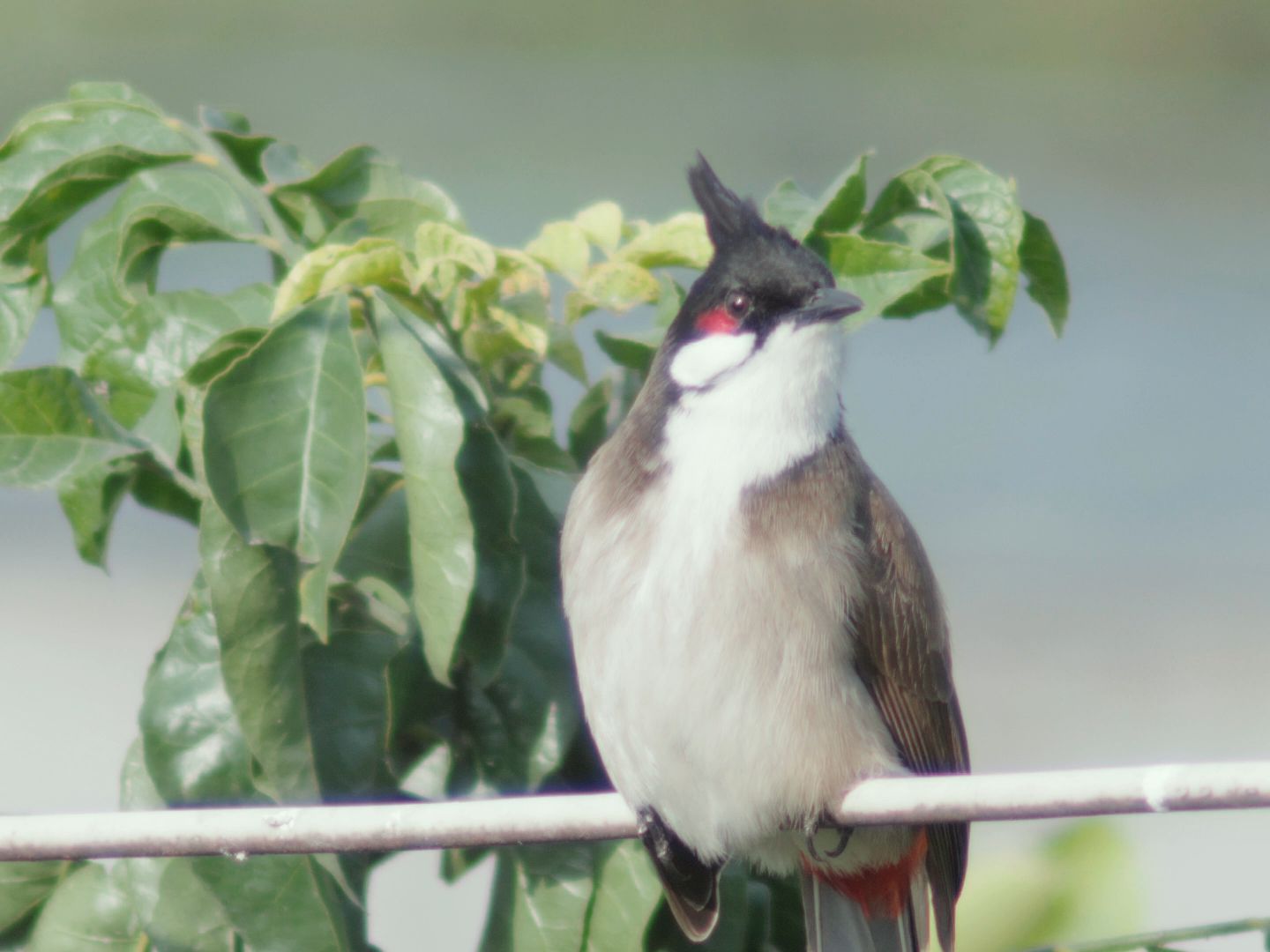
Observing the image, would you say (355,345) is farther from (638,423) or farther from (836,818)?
(836,818)

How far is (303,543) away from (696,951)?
1.74 feet

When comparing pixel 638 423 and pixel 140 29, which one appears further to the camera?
pixel 140 29

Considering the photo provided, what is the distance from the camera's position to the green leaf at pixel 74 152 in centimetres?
151

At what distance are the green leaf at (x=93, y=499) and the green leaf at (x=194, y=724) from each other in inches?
4.4

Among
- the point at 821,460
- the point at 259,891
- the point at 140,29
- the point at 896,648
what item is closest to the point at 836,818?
the point at 896,648

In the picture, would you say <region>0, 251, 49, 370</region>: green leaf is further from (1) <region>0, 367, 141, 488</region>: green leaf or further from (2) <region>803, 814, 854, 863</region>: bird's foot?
(2) <region>803, 814, 854, 863</region>: bird's foot

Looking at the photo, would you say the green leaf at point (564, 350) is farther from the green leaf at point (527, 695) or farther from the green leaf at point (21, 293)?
the green leaf at point (21, 293)

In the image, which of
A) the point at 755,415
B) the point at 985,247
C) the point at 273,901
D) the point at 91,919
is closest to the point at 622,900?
the point at 273,901

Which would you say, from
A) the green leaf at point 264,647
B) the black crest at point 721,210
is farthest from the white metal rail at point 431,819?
the black crest at point 721,210

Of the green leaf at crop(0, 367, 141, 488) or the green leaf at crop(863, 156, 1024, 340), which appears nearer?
the green leaf at crop(0, 367, 141, 488)

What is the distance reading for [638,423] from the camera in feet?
5.79

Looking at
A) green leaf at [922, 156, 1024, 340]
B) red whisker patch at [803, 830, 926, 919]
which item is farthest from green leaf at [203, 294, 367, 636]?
red whisker patch at [803, 830, 926, 919]

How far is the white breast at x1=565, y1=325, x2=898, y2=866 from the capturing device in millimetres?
1702

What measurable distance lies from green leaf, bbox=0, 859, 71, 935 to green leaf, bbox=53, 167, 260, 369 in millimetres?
453
